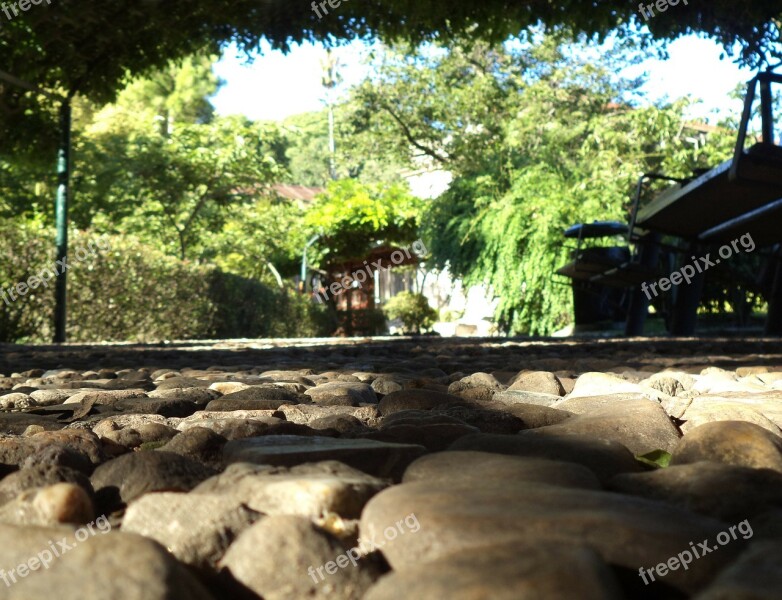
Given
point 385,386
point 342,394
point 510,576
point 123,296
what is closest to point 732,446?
point 510,576

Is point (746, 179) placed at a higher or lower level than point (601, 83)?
lower

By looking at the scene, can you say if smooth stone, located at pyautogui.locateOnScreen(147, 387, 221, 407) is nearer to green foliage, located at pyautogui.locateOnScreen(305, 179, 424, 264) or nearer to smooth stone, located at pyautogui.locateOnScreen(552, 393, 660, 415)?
smooth stone, located at pyautogui.locateOnScreen(552, 393, 660, 415)

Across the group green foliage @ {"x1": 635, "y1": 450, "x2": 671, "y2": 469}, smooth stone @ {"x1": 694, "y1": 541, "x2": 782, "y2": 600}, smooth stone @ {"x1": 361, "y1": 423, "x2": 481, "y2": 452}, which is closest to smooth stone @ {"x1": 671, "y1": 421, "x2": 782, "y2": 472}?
green foliage @ {"x1": 635, "y1": 450, "x2": 671, "y2": 469}

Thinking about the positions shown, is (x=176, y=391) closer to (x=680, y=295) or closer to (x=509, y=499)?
(x=509, y=499)

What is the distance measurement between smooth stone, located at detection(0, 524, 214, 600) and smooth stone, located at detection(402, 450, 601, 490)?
1.35 feet

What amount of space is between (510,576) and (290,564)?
0.27m

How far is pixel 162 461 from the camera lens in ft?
4.58

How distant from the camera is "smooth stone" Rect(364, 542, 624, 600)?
2.46ft

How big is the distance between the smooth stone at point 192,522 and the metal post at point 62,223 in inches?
345

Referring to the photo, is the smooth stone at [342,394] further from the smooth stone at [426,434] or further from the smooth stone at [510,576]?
the smooth stone at [510,576]

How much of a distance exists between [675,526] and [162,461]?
0.80m

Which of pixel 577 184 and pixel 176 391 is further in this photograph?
pixel 577 184

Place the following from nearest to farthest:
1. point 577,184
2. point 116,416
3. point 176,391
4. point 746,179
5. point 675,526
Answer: point 675,526 → point 116,416 → point 176,391 → point 746,179 → point 577,184

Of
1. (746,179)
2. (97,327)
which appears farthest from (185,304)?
(746,179)
